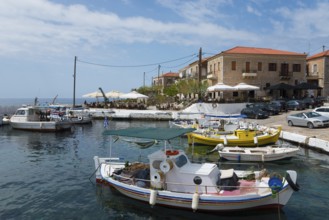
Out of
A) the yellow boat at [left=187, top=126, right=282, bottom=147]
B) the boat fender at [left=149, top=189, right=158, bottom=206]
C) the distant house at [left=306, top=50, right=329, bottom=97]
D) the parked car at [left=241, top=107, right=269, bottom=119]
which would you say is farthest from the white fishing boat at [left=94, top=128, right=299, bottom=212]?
the distant house at [left=306, top=50, right=329, bottom=97]

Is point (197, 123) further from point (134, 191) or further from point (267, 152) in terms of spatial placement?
point (134, 191)

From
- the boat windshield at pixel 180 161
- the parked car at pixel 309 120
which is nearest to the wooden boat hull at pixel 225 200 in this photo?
the boat windshield at pixel 180 161

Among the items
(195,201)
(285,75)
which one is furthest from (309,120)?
(285,75)

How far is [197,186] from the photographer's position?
38.3 feet

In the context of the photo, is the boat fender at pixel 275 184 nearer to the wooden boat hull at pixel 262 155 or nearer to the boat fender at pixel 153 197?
the boat fender at pixel 153 197

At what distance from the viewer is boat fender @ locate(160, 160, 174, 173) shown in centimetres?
1218

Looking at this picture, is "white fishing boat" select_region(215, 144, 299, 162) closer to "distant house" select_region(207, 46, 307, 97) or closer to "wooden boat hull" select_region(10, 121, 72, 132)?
"wooden boat hull" select_region(10, 121, 72, 132)

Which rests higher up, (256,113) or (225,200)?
(256,113)

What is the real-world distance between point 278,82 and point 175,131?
41.5 meters

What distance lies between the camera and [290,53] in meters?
52.9

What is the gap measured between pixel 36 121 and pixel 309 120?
93.0ft

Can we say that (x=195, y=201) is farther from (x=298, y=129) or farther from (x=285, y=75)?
(x=285, y=75)

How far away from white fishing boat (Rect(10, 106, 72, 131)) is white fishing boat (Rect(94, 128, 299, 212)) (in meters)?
22.5

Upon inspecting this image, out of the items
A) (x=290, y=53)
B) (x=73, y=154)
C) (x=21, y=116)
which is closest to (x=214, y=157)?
(x=73, y=154)
